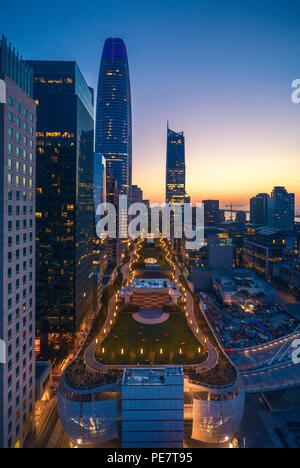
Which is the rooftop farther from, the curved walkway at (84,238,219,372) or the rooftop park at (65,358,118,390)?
the curved walkway at (84,238,219,372)

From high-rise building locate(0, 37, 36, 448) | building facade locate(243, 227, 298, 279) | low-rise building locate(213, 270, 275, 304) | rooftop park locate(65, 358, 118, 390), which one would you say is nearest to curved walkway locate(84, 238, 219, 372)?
rooftop park locate(65, 358, 118, 390)

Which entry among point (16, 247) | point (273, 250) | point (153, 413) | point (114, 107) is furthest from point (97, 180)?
point (114, 107)

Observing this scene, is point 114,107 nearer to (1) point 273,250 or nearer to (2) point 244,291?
(1) point 273,250

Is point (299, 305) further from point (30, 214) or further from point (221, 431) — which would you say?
point (30, 214)

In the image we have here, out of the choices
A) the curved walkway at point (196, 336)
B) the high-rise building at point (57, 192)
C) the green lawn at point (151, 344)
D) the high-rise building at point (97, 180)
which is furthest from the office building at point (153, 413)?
the high-rise building at point (97, 180)

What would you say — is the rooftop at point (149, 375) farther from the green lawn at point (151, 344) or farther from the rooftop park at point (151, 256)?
the rooftop park at point (151, 256)
